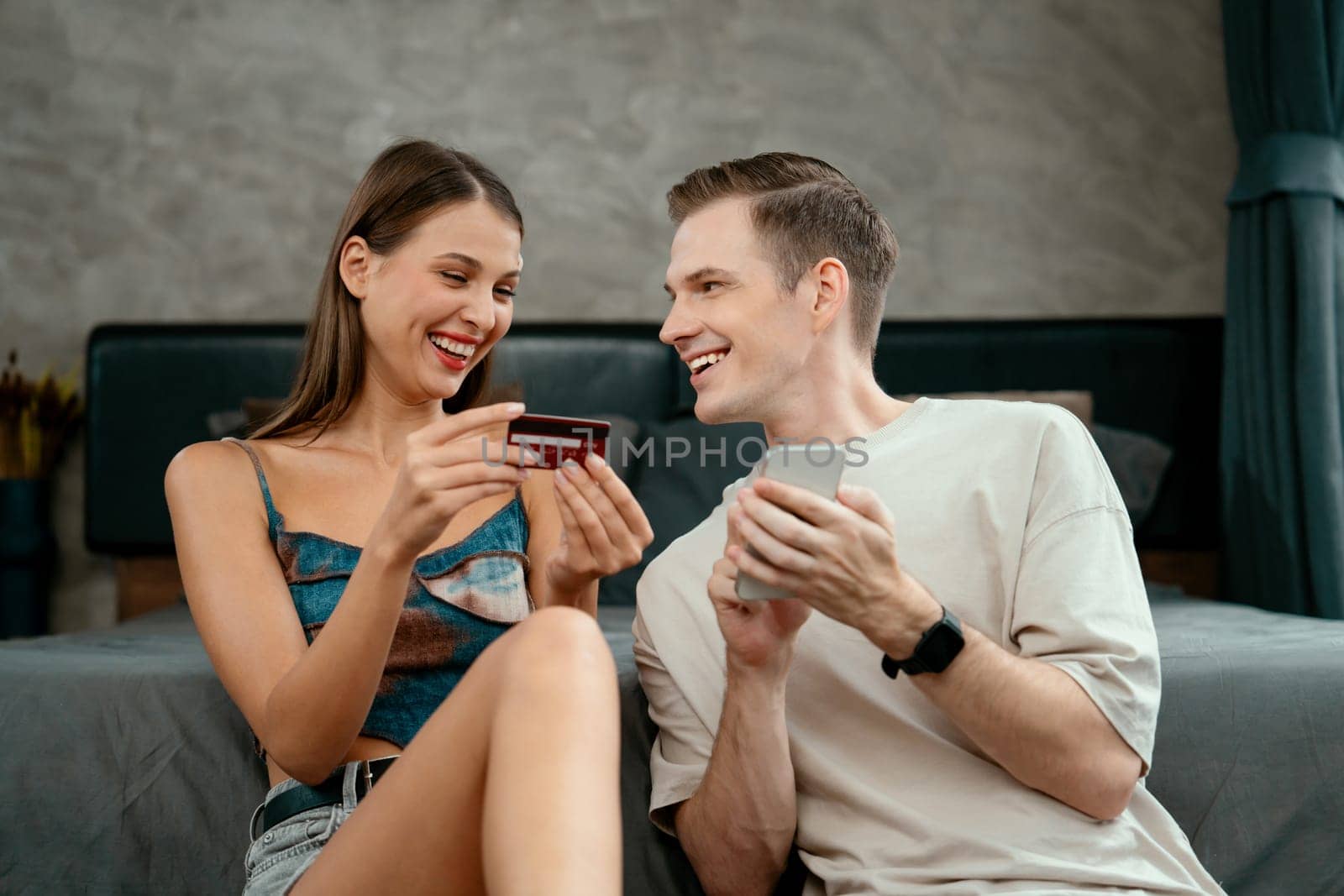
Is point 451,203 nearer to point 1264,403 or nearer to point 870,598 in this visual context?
point 870,598

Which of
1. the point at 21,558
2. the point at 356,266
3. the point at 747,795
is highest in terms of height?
the point at 356,266

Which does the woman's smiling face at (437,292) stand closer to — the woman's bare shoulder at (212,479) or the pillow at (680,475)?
the woman's bare shoulder at (212,479)

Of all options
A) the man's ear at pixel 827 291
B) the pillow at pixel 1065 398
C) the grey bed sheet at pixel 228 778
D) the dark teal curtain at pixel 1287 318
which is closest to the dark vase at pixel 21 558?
the grey bed sheet at pixel 228 778

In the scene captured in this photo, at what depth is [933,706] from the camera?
4.18 feet

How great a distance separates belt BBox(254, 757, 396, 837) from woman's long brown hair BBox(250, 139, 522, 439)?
0.48m

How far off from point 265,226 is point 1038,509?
8.72 ft

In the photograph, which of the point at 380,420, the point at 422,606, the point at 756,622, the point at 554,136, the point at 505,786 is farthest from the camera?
the point at 554,136

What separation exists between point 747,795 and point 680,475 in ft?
4.99

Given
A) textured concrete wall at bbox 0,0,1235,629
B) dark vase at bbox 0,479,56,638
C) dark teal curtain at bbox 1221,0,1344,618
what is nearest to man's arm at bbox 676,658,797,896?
dark teal curtain at bbox 1221,0,1344,618

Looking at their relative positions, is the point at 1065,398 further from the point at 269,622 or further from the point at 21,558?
the point at 21,558

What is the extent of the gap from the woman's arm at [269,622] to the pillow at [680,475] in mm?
1288

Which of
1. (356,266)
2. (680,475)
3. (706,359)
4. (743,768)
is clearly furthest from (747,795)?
(680,475)

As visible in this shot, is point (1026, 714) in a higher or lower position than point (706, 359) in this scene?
lower

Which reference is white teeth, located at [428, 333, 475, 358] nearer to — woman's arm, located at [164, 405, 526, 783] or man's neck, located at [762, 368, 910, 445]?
woman's arm, located at [164, 405, 526, 783]
